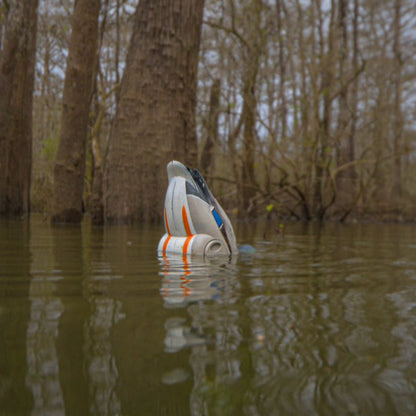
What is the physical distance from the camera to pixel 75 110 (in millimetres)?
7852

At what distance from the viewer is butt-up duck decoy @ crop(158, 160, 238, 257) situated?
10.1 feet

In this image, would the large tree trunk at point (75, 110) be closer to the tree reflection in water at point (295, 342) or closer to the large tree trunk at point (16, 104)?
the large tree trunk at point (16, 104)

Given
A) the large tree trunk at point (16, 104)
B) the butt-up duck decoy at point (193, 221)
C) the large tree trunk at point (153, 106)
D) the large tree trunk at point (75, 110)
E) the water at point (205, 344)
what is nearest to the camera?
the water at point (205, 344)

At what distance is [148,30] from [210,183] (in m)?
4.90

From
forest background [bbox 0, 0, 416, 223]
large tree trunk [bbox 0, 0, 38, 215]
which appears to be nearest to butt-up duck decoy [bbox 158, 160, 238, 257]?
forest background [bbox 0, 0, 416, 223]

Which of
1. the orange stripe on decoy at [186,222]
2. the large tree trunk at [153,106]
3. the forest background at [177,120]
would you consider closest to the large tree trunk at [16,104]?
Answer: the forest background at [177,120]

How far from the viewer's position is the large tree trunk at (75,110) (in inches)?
306

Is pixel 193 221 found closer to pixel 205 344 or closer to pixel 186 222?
pixel 186 222

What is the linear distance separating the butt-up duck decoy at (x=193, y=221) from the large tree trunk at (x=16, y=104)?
26.0ft

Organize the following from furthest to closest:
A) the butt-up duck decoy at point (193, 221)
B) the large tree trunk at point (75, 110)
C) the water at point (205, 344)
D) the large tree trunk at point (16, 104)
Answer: the large tree trunk at point (16, 104), the large tree trunk at point (75, 110), the butt-up duck decoy at point (193, 221), the water at point (205, 344)

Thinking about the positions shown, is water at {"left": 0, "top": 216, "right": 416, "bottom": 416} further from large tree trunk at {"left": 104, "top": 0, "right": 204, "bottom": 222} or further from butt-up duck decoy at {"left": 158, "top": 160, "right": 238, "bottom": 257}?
large tree trunk at {"left": 104, "top": 0, "right": 204, "bottom": 222}

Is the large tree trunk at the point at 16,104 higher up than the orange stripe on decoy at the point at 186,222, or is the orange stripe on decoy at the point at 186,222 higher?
the large tree trunk at the point at 16,104

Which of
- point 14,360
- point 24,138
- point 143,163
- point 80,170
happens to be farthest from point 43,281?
point 24,138

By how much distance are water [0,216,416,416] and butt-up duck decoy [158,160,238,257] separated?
79 cm
